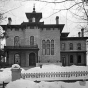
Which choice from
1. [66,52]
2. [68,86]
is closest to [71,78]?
[68,86]

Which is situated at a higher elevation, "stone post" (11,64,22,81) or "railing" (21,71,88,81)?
"stone post" (11,64,22,81)

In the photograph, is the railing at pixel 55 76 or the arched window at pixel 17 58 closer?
the railing at pixel 55 76

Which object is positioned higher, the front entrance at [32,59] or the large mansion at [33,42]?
the large mansion at [33,42]

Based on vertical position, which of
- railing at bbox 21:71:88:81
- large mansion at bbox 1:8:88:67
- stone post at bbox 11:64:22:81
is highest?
large mansion at bbox 1:8:88:67

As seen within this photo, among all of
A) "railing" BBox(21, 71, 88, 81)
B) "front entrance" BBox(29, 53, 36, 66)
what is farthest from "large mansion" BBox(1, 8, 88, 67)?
"railing" BBox(21, 71, 88, 81)

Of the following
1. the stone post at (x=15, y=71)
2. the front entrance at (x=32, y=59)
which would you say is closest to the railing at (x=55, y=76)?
the stone post at (x=15, y=71)

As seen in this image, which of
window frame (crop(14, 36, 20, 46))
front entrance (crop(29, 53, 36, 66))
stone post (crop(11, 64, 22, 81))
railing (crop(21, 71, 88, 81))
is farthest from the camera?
window frame (crop(14, 36, 20, 46))

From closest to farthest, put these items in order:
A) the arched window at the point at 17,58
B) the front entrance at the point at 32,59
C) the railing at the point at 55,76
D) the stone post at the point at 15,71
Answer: the stone post at the point at 15,71
the railing at the point at 55,76
the front entrance at the point at 32,59
the arched window at the point at 17,58

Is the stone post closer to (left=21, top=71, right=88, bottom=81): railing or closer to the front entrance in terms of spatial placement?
(left=21, top=71, right=88, bottom=81): railing

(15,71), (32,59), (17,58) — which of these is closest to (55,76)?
(15,71)

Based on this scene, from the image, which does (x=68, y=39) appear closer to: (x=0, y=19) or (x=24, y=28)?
(x=24, y=28)

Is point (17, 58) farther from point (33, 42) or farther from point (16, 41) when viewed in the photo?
point (33, 42)

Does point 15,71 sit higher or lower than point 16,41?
lower

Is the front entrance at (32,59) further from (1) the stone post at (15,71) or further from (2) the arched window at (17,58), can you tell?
(1) the stone post at (15,71)
